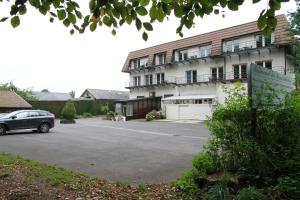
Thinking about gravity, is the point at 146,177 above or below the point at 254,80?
below

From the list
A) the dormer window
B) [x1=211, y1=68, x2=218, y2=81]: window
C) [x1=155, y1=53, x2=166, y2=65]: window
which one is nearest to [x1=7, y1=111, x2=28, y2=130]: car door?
[x1=211, y1=68, x2=218, y2=81]: window

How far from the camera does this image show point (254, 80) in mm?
6238

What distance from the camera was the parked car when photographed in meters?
20.2

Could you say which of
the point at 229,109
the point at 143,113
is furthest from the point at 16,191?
the point at 143,113

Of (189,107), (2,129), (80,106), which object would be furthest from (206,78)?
(2,129)

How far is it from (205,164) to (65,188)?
2783 mm

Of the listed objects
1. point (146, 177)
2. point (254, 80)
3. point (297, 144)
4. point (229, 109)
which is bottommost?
point (146, 177)

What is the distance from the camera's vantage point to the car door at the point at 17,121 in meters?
20.3

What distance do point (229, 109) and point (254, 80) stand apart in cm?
73

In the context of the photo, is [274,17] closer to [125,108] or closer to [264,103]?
[264,103]

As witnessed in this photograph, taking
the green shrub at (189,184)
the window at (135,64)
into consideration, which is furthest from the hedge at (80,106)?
the green shrub at (189,184)

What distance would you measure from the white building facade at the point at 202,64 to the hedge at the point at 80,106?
25.4ft

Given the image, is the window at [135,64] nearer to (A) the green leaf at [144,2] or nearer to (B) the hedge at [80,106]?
(B) the hedge at [80,106]

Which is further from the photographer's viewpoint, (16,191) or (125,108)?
(125,108)
